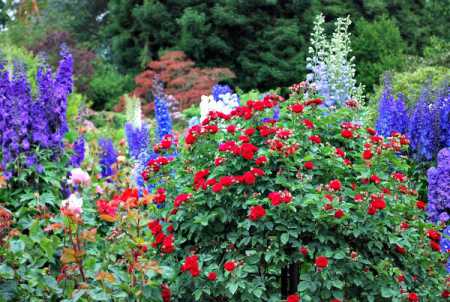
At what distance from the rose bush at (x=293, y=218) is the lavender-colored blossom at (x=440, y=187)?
3.34 feet

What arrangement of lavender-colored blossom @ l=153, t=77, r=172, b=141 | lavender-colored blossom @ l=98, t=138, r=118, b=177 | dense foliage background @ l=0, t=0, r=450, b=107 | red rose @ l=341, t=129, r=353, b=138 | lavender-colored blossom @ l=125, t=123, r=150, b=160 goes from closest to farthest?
red rose @ l=341, t=129, r=353, b=138
lavender-colored blossom @ l=125, t=123, r=150, b=160
lavender-colored blossom @ l=153, t=77, r=172, b=141
lavender-colored blossom @ l=98, t=138, r=118, b=177
dense foliage background @ l=0, t=0, r=450, b=107

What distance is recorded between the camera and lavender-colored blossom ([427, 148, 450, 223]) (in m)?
4.35

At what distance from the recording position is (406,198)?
132 inches

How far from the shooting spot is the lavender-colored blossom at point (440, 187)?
4.35 meters

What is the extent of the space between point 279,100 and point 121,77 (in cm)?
1430

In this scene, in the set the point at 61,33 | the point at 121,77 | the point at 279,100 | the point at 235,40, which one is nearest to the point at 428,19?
the point at 235,40

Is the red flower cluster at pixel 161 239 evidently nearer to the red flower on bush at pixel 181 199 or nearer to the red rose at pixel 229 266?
the red flower on bush at pixel 181 199

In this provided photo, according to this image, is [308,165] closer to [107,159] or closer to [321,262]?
[321,262]

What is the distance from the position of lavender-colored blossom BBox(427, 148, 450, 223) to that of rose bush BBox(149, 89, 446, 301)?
102cm

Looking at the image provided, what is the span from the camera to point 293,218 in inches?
116

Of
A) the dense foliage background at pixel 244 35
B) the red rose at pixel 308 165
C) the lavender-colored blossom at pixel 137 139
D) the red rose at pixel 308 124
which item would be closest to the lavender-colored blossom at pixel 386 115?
the lavender-colored blossom at pixel 137 139

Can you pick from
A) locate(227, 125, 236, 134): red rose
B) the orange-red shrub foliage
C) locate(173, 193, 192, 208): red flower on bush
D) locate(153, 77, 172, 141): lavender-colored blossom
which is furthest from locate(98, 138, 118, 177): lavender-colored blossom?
the orange-red shrub foliage

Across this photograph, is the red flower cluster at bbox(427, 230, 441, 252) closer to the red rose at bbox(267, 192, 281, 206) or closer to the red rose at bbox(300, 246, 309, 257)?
the red rose at bbox(300, 246, 309, 257)

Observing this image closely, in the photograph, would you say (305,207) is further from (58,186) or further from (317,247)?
(58,186)
